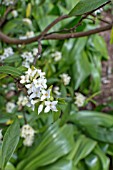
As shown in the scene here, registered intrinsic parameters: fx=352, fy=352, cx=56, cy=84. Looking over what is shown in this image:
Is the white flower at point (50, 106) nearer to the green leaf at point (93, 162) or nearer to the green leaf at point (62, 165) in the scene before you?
the green leaf at point (62, 165)

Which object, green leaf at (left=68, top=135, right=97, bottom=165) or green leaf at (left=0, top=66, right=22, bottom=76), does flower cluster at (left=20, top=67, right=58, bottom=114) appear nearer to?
green leaf at (left=0, top=66, right=22, bottom=76)

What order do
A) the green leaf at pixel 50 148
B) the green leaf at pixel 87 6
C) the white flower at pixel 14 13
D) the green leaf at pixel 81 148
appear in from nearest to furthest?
the green leaf at pixel 87 6 < the green leaf at pixel 50 148 < the green leaf at pixel 81 148 < the white flower at pixel 14 13

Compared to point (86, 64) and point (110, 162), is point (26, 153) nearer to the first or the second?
point (110, 162)

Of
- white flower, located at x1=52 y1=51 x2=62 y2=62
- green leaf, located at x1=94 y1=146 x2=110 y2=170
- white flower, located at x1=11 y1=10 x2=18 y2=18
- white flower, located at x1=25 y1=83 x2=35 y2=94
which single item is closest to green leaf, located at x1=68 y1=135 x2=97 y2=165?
green leaf, located at x1=94 y1=146 x2=110 y2=170

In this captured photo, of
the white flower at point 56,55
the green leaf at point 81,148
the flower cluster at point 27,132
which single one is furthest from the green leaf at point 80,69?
the flower cluster at point 27,132

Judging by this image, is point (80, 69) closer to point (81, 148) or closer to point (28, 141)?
point (81, 148)

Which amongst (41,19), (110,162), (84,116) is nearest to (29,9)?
(41,19)
